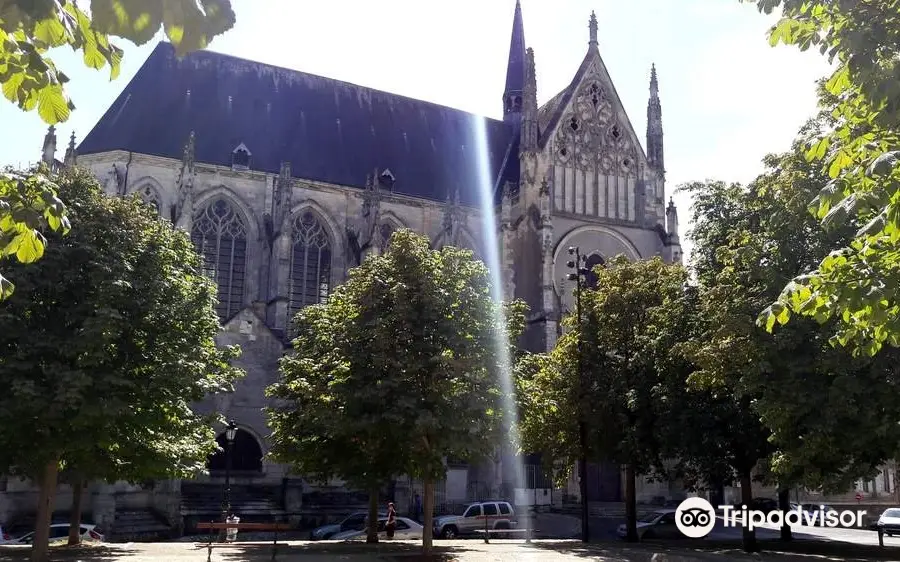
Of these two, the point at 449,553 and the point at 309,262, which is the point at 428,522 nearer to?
the point at 449,553

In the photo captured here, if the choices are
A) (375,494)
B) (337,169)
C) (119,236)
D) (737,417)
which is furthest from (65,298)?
(337,169)

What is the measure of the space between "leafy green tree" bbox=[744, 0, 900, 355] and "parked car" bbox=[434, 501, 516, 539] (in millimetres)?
22151

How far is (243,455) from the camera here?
33.0 m

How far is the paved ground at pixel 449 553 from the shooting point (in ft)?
55.8

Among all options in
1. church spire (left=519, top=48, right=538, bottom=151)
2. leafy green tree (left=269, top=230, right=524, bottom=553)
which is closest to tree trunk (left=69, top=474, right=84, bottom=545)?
leafy green tree (left=269, top=230, right=524, bottom=553)

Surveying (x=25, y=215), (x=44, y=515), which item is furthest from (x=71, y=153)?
(x=25, y=215)

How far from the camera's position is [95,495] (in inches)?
1098

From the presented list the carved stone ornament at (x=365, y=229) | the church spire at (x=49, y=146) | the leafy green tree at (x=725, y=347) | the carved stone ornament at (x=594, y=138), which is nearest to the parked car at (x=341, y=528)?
the leafy green tree at (x=725, y=347)

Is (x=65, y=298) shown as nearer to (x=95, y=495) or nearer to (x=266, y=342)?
(x=95, y=495)

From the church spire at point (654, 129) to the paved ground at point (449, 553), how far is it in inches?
1012

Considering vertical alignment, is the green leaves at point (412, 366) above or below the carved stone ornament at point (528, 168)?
below

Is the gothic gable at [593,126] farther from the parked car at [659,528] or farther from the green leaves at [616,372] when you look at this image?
the parked car at [659,528]

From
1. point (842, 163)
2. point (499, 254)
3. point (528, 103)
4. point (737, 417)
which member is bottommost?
point (737, 417)

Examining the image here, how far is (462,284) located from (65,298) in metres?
8.35
